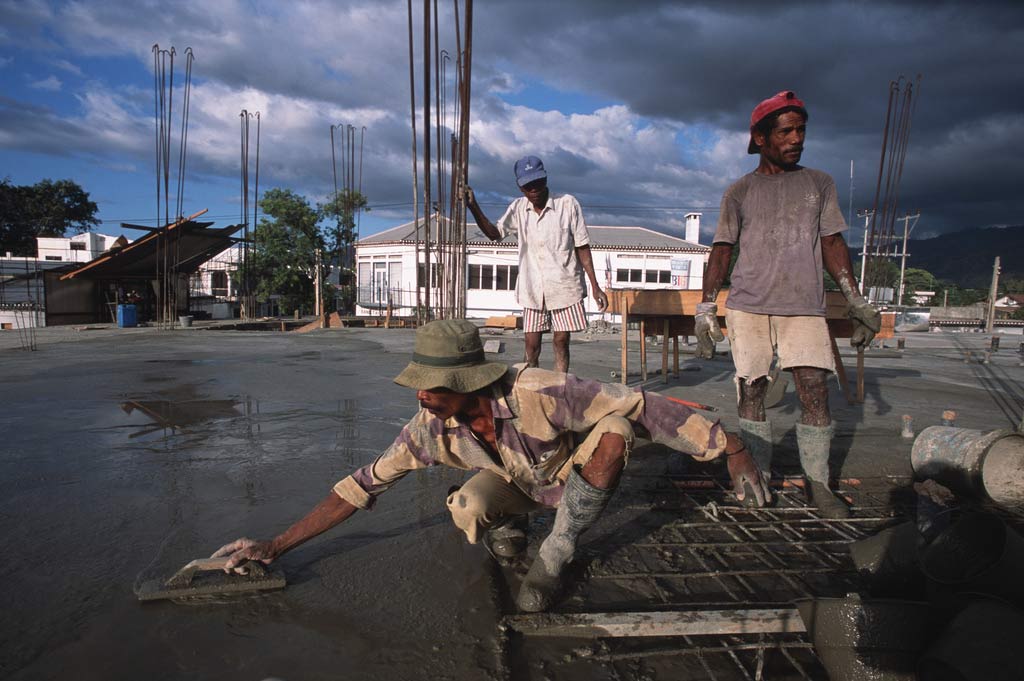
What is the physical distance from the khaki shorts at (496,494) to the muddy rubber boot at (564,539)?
0.10m

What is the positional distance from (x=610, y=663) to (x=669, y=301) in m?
3.91

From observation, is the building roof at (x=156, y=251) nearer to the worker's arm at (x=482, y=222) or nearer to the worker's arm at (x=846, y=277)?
the worker's arm at (x=482, y=222)

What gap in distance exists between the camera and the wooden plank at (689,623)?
4.95ft

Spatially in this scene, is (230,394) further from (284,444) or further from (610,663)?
(610,663)

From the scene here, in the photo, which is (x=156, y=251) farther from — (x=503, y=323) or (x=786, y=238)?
(x=786, y=238)

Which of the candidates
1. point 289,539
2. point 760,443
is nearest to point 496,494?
point 289,539

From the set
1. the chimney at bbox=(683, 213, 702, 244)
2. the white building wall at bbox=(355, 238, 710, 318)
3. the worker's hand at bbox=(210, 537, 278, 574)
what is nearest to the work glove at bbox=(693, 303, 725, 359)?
the worker's hand at bbox=(210, 537, 278, 574)

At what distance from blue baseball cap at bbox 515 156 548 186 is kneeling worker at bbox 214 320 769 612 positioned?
232 cm

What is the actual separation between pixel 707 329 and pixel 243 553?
223 cm

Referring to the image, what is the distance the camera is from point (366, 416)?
4367mm

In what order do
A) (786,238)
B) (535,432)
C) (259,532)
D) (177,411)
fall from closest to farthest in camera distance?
(535,432), (259,532), (786,238), (177,411)

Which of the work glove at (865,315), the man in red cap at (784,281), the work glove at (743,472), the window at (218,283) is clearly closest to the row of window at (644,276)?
the window at (218,283)

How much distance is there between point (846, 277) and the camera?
113 inches

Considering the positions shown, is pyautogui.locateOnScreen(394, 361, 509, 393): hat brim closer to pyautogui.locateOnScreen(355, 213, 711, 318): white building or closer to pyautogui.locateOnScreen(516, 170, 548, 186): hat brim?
pyautogui.locateOnScreen(516, 170, 548, 186): hat brim
